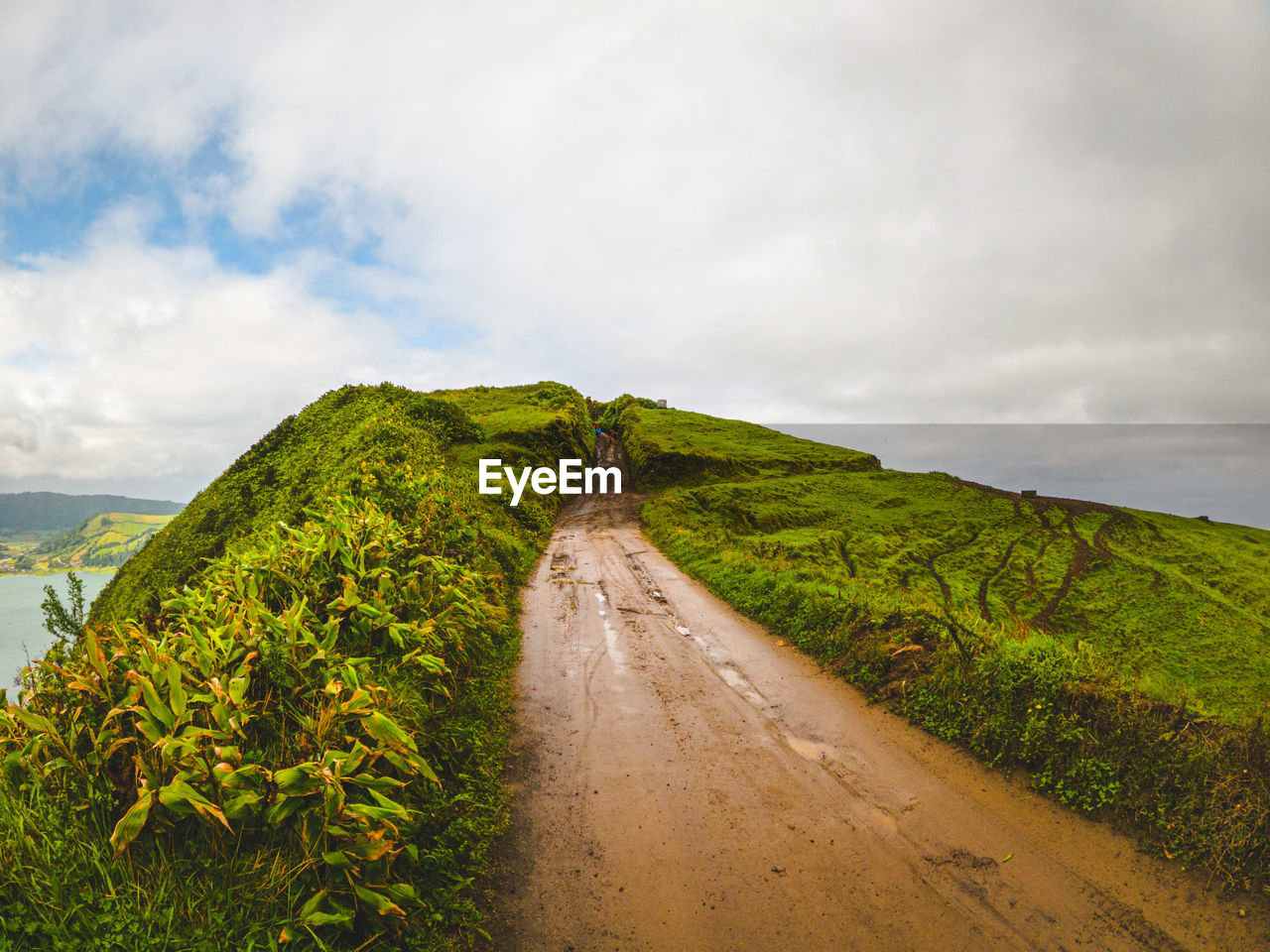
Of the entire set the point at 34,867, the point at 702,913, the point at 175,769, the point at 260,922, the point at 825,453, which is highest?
the point at 825,453

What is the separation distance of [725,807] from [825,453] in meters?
43.5

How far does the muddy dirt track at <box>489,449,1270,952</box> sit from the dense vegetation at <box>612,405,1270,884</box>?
56 cm

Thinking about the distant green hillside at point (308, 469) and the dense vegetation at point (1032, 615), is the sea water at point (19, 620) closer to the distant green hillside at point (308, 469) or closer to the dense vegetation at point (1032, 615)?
the distant green hillside at point (308, 469)

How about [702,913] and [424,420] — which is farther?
[424,420]

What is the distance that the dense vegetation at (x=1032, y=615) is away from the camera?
4.95 m

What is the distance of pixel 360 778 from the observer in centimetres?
399

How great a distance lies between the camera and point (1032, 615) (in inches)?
901

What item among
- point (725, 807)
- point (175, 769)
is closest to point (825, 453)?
point (725, 807)

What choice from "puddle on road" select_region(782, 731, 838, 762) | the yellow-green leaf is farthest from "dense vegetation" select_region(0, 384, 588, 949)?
"puddle on road" select_region(782, 731, 838, 762)

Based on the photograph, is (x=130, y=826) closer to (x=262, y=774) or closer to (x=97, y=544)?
(x=262, y=774)

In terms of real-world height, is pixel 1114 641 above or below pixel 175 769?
below

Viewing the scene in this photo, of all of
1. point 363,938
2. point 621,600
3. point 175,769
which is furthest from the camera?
point 621,600

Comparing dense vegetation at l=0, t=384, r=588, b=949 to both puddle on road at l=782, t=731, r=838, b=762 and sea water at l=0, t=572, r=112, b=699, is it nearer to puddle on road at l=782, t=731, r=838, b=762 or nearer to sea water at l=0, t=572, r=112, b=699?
puddle on road at l=782, t=731, r=838, b=762

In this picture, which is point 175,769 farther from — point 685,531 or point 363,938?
point 685,531
